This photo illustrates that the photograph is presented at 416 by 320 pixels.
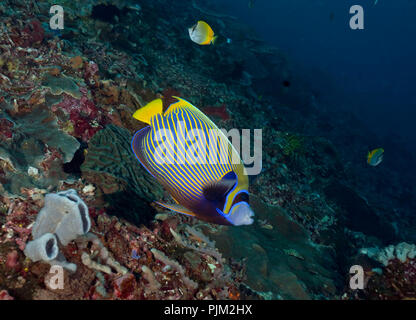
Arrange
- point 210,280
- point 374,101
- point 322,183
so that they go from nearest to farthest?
1. point 210,280
2. point 322,183
3. point 374,101

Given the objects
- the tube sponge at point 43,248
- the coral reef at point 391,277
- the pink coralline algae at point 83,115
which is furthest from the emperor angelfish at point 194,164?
the coral reef at point 391,277

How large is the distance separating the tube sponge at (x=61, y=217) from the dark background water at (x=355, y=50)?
20.9 meters

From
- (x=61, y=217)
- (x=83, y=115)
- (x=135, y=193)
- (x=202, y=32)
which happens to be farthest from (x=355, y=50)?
(x=61, y=217)

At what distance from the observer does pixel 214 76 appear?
8633 mm

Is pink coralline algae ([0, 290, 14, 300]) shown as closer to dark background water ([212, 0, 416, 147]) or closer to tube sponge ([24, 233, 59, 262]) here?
tube sponge ([24, 233, 59, 262])

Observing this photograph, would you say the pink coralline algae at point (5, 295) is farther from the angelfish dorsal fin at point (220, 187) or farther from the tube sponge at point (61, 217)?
the angelfish dorsal fin at point (220, 187)

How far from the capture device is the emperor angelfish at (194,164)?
108cm

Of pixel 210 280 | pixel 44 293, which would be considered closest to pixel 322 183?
pixel 210 280

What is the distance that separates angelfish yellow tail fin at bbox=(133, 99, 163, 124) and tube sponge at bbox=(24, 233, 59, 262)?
3.95ft

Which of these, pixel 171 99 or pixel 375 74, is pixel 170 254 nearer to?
pixel 171 99

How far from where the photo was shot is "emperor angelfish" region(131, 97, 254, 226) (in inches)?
42.5

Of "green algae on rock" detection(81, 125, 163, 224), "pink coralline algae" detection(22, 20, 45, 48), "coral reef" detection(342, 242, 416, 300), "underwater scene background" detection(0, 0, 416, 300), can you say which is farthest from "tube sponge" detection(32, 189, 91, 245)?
"pink coralline algae" detection(22, 20, 45, 48)

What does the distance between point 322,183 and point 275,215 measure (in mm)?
3450

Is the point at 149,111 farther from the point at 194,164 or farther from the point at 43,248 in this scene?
the point at 43,248
